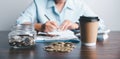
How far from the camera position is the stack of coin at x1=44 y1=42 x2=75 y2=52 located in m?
1.02

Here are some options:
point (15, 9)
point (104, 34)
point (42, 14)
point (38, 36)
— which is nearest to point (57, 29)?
point (38, 36)

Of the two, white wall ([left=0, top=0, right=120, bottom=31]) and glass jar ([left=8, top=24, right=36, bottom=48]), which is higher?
white wall ([left=0, top=0, right=120, bottom=31])

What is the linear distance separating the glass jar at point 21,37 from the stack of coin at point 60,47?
0.09 metres

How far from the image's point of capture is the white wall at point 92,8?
2107 millimetres

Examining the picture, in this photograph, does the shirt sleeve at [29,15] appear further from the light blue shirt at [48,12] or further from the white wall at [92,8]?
the white wall at [92,8]

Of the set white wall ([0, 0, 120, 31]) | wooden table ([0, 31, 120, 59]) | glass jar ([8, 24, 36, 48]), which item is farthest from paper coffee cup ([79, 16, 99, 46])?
white wall ([0, 0, 120, 31])

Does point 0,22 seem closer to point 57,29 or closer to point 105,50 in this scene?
point 57,29

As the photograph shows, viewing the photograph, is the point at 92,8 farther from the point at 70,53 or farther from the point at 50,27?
the point at 70,53

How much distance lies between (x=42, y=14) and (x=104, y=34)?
24.9 inches

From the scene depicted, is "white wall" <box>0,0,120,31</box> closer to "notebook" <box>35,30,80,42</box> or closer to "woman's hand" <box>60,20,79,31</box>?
"woman's hand" <box>60,20,79,31</box>

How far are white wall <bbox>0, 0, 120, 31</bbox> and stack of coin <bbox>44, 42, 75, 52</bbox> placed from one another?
3.53ft

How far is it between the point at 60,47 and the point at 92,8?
1.16 meters

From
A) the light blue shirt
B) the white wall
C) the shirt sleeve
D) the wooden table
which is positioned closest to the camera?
the wooden table

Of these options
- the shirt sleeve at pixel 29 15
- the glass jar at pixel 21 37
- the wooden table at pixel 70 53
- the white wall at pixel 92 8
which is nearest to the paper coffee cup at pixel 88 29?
the wooden table at pixel 70 53
